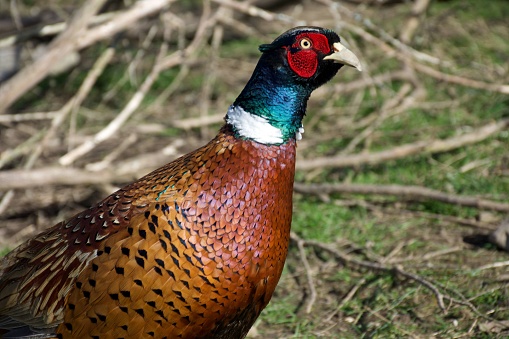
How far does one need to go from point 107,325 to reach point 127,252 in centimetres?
30

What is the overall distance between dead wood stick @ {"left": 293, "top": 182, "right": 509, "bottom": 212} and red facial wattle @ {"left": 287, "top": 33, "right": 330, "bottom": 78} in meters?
2.08

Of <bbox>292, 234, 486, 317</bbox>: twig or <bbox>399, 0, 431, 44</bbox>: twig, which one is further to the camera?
<bbox>399, 0, 431, 44</bbox>: twig

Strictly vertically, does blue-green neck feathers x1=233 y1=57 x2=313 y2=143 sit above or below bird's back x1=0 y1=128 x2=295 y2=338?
above

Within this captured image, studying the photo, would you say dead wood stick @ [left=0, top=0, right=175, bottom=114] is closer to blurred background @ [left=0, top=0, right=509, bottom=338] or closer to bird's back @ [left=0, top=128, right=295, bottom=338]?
blurred background @ [left=0, top=0, right=509, bottom=338]

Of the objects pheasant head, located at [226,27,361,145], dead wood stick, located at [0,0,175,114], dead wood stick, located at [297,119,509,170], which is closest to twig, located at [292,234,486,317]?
dead wood stick, located at [297,119,509,170]

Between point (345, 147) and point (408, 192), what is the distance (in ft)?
4.11

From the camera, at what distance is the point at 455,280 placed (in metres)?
4.10

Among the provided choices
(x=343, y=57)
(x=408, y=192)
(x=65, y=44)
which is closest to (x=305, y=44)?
(x=343, y=57)

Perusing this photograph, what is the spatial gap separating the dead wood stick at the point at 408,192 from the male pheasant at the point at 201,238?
6.52ft

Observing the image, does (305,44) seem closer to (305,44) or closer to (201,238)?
(305,44)

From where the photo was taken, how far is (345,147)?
615 cm

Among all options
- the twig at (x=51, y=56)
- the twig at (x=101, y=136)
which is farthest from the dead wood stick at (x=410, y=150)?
the twig at (x=51, y=56)

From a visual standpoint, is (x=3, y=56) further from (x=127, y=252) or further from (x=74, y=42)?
(x=127, y=252)

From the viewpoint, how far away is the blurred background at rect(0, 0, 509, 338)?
412 centimetres
